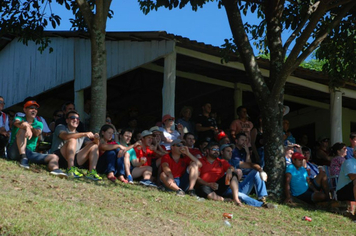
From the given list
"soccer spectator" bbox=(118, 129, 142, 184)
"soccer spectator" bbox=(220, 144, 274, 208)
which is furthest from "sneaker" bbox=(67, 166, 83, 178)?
"soccer spectator" bbox=(220, 144, 274, 208)

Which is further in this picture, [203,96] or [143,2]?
[203,96]

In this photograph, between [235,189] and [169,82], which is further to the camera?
[169,82]

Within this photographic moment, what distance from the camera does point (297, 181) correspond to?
12172 millimetres

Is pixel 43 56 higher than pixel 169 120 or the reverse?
higher

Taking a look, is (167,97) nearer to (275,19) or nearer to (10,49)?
(275,19)

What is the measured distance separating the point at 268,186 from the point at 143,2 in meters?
4.53

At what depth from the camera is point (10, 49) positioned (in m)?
18.3

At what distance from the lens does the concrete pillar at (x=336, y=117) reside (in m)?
15.7

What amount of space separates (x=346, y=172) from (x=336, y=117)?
4.66 meters

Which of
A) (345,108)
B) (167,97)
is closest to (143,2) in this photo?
(167,97)

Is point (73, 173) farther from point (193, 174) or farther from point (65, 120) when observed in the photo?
point (193, 174)

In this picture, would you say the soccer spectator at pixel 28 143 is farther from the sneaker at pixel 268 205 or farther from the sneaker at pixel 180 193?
the sneaker at pixel 268 205

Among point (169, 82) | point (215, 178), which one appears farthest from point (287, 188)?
point (169, 82)

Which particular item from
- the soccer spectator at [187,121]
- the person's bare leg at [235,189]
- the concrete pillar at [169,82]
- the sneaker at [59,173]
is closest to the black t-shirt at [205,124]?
the soccer spectator at [187,121]
